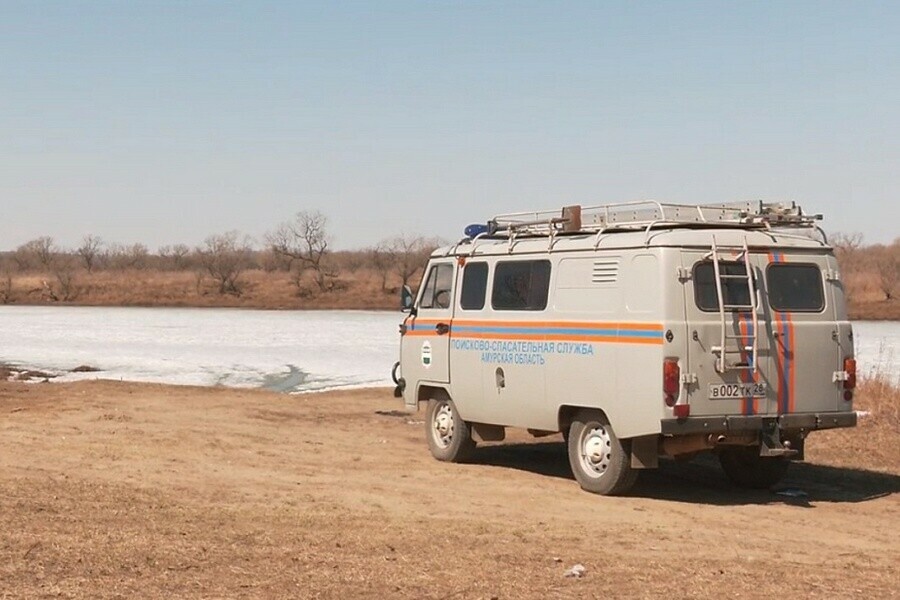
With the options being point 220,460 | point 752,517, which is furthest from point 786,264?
point 220,460

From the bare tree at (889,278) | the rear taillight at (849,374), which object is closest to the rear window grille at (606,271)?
the rear taillight at (849,374)

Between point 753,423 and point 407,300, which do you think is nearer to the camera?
point 753,423

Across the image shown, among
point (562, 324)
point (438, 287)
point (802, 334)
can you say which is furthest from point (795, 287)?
point (438, 287)

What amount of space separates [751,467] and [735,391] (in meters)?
2.08

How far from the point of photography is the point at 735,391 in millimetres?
11781

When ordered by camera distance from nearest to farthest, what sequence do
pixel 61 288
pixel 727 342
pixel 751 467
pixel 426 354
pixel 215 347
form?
pixel 727 342
pixel 751 467
pixel 426 354
pixel 215 347
pixel 61 288

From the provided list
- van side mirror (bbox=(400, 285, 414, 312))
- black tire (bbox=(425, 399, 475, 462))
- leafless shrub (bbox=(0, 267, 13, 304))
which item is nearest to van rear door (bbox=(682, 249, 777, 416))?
black tire (bbox=(425, 399, 475, 462))

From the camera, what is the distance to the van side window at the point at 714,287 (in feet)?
38.6

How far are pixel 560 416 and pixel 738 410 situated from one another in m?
1.93

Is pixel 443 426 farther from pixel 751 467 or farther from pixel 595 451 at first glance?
pixel 751 467

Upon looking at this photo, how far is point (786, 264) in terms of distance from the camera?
12.3 m

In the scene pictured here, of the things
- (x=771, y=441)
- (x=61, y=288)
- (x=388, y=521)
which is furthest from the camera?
(x=61, y=288)

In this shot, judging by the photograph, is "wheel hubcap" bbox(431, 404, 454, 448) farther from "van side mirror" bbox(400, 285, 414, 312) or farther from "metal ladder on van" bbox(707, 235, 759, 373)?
"metal ladder on van" bbox(707, 235, 759, 373)

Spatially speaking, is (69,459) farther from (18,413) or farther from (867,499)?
(867,499)
